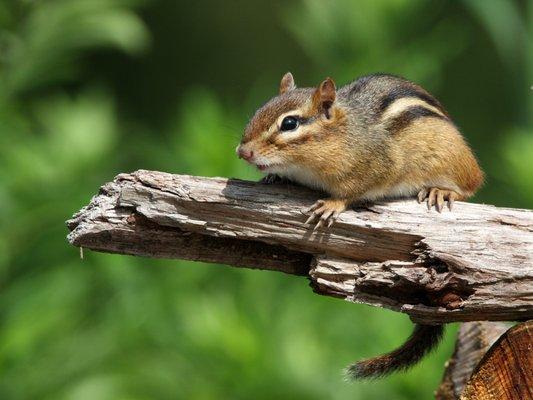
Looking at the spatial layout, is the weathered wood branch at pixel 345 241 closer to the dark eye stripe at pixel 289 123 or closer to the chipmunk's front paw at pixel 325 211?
the chipmunk's front paw at pixel 325 211

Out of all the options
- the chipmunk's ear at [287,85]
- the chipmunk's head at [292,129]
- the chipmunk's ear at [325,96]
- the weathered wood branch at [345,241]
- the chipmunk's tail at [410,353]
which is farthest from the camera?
the chipmunk's ear at [287,85]

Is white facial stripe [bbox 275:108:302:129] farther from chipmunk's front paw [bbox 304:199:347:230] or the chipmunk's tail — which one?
the chipmunk's tail

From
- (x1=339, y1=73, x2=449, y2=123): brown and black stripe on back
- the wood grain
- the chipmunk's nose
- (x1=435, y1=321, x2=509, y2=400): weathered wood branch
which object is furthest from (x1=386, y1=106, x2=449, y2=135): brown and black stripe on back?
the wood grain

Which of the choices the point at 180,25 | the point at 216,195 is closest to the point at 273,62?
the point at 180,25

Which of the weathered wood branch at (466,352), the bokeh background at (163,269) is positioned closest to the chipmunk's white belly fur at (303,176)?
the weathered wood branch at (466,352)

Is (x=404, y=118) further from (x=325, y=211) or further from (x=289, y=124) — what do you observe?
(x=325, y=211)

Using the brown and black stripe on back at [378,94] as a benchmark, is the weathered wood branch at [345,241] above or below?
below

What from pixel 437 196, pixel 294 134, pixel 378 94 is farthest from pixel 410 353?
pixel 378 94
